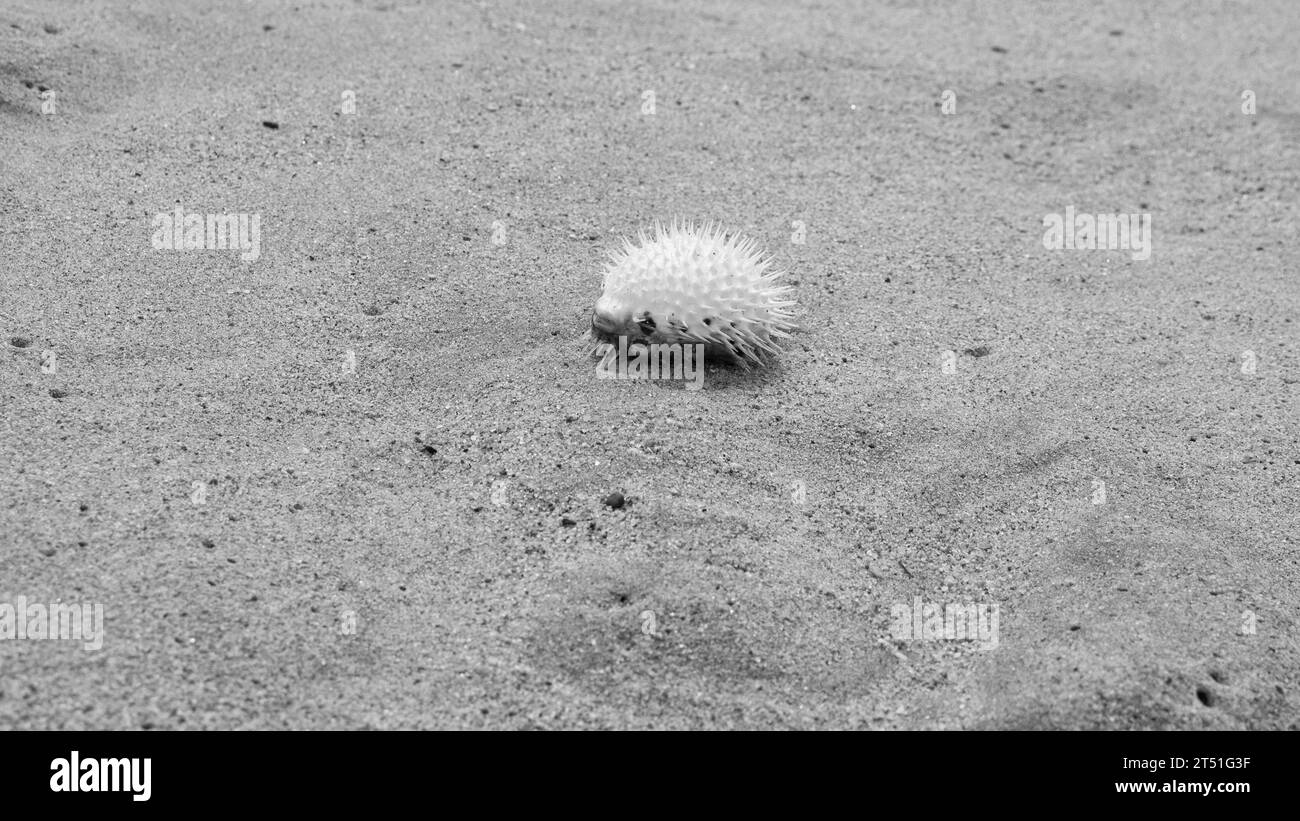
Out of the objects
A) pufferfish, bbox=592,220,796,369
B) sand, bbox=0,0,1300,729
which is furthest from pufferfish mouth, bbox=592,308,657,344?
sand, bbox=0,0,1300,729

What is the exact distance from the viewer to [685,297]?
4.73 meters

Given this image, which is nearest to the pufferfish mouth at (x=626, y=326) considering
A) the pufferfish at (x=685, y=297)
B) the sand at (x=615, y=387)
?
the pufferfish at (x=685, y=297)

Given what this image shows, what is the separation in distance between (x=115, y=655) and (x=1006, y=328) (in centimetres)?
369

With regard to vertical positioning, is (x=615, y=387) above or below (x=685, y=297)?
below

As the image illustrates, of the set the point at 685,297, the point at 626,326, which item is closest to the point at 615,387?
the point at 626,326

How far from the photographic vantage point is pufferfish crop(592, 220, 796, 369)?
473cm

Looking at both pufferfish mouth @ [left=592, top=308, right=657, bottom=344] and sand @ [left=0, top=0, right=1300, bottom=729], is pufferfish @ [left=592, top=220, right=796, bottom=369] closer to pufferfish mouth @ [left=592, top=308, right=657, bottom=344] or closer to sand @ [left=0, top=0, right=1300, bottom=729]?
pufferfish mouth @ [left=592, top=308, right=657, bottom=344]

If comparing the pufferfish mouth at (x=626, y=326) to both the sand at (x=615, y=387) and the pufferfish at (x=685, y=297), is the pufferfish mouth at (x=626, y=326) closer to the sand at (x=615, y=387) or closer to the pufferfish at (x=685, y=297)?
the pufferfish at (x=685, y=297)

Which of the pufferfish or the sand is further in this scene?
the pufferfish

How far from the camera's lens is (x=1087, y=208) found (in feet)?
21.5

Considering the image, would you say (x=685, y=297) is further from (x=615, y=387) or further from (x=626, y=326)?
(x=615, y=387)
